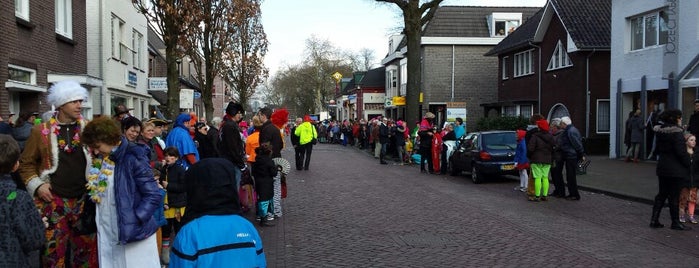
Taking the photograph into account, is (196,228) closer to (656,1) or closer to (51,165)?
(51,165)

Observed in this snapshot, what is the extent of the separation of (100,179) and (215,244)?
1429 millimetres

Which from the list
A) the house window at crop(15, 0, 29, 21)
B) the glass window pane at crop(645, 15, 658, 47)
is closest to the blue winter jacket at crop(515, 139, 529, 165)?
the glass window pane at crop(645, 15, 658, 47)

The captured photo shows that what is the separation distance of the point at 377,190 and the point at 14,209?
11.3 meters

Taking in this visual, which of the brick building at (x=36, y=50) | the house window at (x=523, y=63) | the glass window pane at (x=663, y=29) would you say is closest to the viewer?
the brick building at (x=36, y=50)

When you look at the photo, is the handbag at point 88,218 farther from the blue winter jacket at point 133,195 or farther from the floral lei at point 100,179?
the blue winter jacket at point 133,195

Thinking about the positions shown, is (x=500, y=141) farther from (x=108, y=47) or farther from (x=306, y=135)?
(x=108, y=47)

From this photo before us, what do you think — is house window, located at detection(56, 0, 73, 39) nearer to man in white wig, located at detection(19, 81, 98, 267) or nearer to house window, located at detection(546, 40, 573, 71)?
man in white wig, located at detection(19, 81, 98, 267)

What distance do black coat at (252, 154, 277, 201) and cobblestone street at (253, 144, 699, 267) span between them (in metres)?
0.54

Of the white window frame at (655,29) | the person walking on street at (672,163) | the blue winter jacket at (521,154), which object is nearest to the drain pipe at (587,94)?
the white window frame at (655,29)

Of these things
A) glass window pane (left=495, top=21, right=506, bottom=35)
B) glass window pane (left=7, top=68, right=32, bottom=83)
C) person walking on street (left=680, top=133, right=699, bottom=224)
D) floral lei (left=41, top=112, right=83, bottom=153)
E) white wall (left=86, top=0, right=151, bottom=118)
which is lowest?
person walking on street (left=680, top=133, right=699, bottom=224)

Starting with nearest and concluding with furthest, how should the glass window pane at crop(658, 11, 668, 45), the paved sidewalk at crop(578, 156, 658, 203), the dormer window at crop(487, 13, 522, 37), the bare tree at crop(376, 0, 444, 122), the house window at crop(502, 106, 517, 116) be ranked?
the paved sidewalk at crop(578, 156, 658, 203) → the glass window pane at crop(658, 11, 668, 45) → the bare tree at crop(376, 0, 444, 122) → the house window at crop(502, 106, 517, 116) → the dormer window at crop(487, 13, 522, 37)

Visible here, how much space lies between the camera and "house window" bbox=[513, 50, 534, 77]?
32531mm

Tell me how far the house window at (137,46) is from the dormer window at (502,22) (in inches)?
953

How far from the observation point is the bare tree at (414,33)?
2530cm
